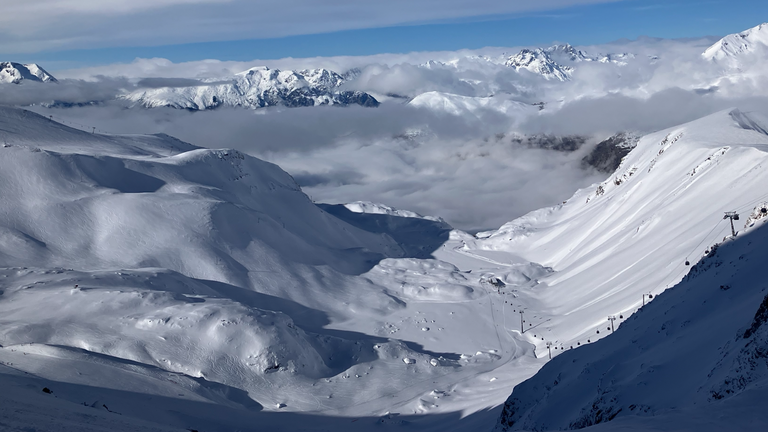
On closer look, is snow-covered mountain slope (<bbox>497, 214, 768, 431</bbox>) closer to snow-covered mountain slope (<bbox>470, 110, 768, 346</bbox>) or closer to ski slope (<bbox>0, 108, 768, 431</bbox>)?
ski slope (<bbox>0, 108, 768, 431</bbox>)

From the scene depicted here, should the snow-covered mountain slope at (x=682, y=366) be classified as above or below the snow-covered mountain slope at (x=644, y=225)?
below

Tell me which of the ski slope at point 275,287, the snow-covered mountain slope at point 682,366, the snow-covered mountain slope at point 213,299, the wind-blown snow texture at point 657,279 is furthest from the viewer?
the snow-covered mountain slope at point 213,299

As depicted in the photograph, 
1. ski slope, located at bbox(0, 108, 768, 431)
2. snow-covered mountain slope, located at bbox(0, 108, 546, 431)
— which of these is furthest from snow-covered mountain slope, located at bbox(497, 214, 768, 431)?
snow-covered mountain slope, located at bbox(0, 108, 546, 431)

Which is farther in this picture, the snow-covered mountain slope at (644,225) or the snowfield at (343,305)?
the snow-covered mountain slope at (644,225)

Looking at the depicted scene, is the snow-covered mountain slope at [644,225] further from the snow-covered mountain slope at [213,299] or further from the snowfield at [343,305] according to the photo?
the snow-covered mountain slope at [213,299]

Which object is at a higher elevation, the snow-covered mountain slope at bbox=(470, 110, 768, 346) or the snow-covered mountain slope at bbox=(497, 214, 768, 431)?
the snow-covered mountain slope at bbox=(470, 110, 768, 346)

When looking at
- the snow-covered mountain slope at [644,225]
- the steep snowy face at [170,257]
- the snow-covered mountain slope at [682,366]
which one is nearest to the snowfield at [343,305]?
the snow-covered mountain slope at [682,366]

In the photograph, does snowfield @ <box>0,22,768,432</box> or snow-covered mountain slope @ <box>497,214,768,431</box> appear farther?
snowfield @ <box>0,22,768,432</box>
